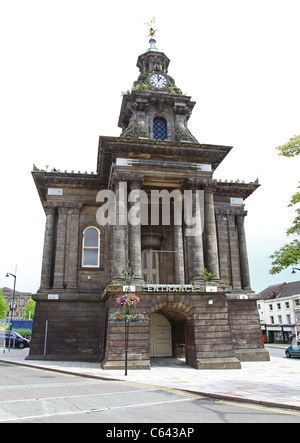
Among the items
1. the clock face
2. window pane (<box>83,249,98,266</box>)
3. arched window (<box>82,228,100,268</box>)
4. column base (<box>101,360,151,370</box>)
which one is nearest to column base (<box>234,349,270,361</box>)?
column base (<box>101,360,151,370</box>)

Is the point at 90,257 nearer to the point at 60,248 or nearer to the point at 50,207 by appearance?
the point at 60,248

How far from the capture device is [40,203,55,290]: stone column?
2625cm

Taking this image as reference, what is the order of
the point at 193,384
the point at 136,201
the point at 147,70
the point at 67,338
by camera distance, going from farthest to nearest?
the point at 147,70 → the point at 67,338 → the point at 136,201 → the point at 193,384

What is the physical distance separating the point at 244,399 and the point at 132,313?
10317 mm

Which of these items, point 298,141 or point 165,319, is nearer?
point 298,141

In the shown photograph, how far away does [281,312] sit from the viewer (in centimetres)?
6562

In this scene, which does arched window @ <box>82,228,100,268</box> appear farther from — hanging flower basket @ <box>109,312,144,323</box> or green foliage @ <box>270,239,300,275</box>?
green foliage @ <box>270,239,300,275</box>

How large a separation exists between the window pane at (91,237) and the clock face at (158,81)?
44.3ft

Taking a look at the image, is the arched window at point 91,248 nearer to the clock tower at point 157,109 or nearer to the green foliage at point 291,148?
the clock tower at point 157,109

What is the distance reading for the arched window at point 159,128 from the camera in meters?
28.5

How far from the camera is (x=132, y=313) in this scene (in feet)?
66.0

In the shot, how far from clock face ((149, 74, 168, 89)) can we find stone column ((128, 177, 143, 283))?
10.9 meters

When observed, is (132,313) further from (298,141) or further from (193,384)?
(298,141)
